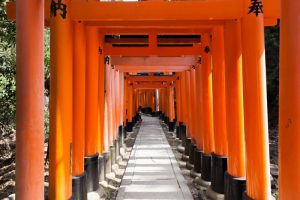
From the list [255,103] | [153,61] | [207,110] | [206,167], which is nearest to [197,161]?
[206,167]

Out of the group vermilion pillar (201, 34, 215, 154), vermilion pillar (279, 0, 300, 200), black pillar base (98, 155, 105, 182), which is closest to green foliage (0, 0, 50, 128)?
black pillar base (98, 155, 105, 182)

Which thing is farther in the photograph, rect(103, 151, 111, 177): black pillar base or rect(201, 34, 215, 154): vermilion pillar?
rect(103, 151, 111, 177): black pillar base

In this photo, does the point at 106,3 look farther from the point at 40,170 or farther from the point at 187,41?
the point at 187,41

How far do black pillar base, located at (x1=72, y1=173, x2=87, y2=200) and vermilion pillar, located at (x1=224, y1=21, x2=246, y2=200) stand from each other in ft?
7.71

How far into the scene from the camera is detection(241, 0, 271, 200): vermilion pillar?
184 inches

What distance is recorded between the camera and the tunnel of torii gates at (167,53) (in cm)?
328

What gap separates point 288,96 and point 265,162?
5.68ft

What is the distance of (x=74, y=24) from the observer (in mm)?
6031

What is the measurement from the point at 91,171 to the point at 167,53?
3805mm

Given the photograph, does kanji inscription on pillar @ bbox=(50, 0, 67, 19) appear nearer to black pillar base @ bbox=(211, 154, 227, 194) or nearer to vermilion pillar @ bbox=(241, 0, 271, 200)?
vermilion pillar @ bbox=(241, 0, 271, 200)

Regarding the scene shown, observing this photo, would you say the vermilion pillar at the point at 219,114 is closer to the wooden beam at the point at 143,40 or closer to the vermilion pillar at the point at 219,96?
the vermilion pillar at the point at 219,96

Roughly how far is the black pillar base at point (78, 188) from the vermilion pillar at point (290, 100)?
131 inches

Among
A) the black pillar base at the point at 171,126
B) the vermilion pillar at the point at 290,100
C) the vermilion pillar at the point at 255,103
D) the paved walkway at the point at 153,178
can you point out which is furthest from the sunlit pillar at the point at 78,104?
the black pillar base at the point at 171,126

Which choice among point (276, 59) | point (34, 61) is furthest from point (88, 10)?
point (276, 59)
